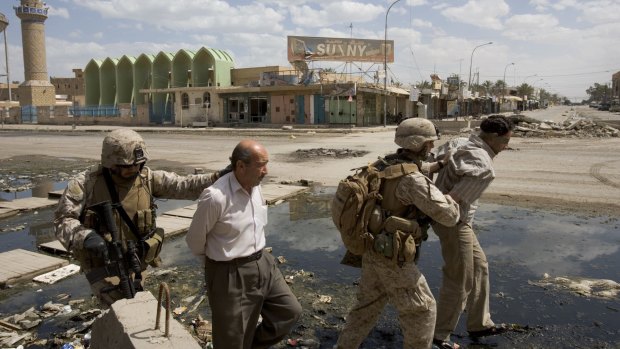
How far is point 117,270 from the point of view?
107 inches

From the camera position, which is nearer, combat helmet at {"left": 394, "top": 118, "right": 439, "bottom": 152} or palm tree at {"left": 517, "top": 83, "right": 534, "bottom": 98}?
combat helmet at {"left": 394, "top": 118, "right": 439, "bottom": 152}

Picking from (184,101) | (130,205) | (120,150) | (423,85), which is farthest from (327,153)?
(423,85)

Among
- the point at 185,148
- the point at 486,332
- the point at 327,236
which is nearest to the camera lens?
the point at 486,332

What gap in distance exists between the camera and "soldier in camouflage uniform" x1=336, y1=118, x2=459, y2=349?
9.22ft

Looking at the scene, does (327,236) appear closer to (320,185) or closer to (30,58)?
(320,185)

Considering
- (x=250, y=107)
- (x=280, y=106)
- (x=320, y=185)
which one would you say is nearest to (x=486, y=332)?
(x=320, y=185)

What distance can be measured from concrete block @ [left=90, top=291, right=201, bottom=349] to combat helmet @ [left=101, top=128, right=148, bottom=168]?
92cm

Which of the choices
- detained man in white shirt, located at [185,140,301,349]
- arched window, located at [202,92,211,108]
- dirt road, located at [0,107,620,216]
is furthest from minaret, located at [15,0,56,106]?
detained man in white shirt, located at [185,140,301,349]

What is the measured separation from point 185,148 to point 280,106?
1814 centimetres

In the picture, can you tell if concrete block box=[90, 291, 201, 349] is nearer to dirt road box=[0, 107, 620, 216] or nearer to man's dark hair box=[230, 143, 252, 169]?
man's dark hair box=[230, 143, 252, 169]

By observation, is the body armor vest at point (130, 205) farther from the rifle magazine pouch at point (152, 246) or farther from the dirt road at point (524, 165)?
the dirt road at point (524, 165)

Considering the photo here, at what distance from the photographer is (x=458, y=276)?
3447 millimetres

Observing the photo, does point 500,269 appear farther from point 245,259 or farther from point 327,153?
point 327,153

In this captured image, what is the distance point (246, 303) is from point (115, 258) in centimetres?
77
